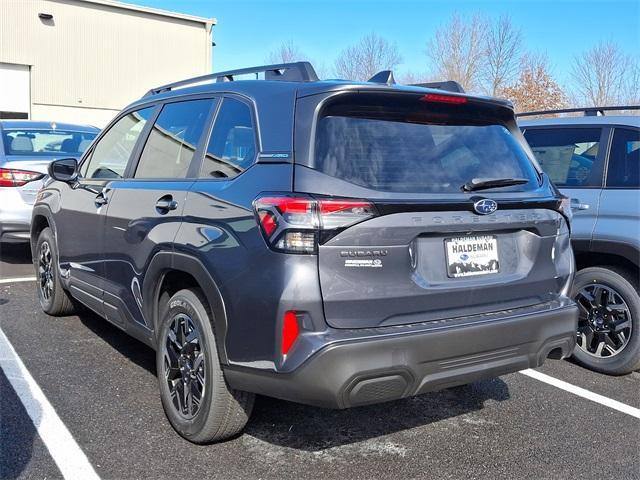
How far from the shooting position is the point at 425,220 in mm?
2705

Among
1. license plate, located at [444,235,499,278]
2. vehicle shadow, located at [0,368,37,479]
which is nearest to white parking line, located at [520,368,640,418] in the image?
license plate, located at [444,235,499,278]

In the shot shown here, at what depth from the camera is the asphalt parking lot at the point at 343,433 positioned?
297 centimetres

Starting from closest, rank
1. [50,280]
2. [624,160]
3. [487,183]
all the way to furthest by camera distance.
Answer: [487,183]
[624,160]
[50,280]

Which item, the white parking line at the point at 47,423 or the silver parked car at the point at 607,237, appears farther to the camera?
the silver parked car at the point at 607,237

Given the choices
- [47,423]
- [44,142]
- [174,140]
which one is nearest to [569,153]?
[174,140]

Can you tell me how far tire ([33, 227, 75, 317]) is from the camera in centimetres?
516

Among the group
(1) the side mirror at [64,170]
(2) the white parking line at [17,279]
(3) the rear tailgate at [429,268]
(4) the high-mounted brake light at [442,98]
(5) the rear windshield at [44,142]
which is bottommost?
(2) the white parking line at [17,279]

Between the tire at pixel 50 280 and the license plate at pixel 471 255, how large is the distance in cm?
351

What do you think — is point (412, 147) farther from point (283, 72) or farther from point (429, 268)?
point (283, 72)

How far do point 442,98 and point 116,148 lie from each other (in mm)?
2450

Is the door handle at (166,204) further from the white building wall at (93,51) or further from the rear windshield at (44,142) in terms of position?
the white building wall at (93,51)

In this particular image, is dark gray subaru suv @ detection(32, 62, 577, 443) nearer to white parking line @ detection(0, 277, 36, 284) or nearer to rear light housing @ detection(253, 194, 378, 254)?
rear light housing @ detection(253, 194, 378, 254)

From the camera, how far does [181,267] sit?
3.09 m

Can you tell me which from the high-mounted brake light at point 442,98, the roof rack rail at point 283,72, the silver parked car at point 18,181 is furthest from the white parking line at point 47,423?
the silver parked car at point 18,181
